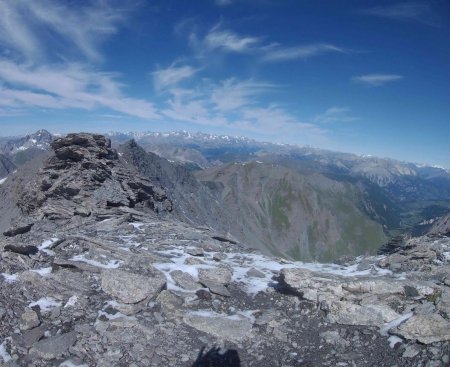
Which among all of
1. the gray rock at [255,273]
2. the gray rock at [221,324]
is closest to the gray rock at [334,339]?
the gray rock at [221,324]

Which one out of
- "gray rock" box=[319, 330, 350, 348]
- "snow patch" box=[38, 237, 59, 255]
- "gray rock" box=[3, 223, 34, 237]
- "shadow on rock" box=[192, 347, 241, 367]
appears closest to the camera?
A: "shadow on rock" box=[192, 347, 241, 367]

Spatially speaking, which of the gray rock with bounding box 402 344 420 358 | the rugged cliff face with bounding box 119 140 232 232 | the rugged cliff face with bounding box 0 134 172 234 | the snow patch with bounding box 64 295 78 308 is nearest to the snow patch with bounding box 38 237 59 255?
the snow patch with bounding box 64 295 78 308

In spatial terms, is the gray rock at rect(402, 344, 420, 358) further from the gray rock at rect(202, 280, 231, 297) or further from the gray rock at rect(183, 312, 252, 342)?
the gray rock at rect(202, 280, 231, 297)

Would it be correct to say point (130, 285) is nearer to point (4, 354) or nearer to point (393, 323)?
point (4, 354)

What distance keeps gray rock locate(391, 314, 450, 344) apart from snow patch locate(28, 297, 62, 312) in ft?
44.2

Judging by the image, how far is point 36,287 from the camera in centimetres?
1623

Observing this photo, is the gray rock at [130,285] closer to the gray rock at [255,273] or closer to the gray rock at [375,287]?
the gray rock at [255,273]

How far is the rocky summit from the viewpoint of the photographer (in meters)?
13.1

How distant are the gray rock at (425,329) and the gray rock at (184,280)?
8.72 meters

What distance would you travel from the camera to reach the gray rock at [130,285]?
52.1 feet

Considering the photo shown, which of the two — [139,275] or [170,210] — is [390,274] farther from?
[170,210]

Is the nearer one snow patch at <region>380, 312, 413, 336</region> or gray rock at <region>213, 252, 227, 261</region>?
snow patch at <region>380, 312, 413, 336</region>

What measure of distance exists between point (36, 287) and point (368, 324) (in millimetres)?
14176

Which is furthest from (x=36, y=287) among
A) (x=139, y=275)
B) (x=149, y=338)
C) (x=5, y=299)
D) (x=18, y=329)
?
(x=149, y=338)
